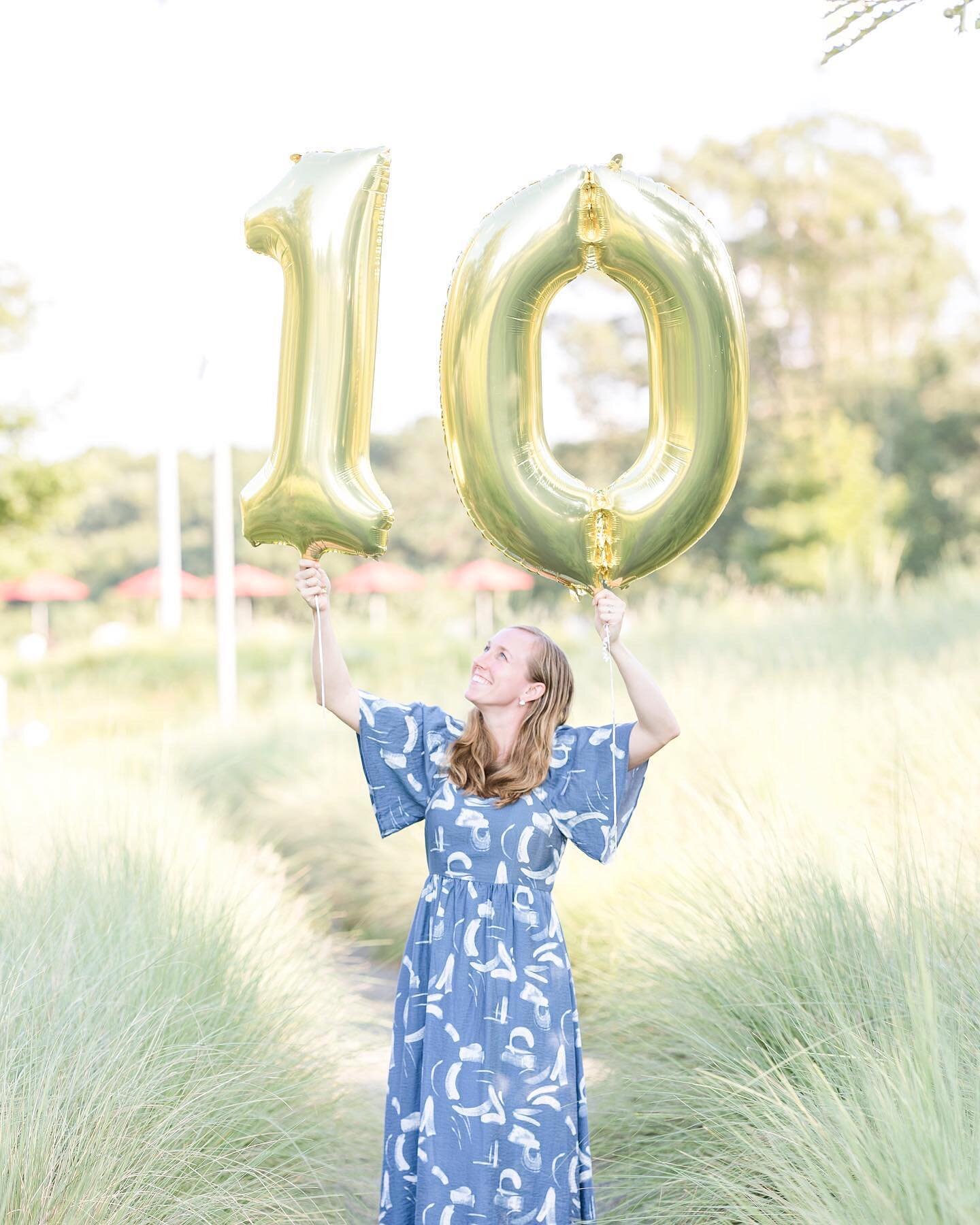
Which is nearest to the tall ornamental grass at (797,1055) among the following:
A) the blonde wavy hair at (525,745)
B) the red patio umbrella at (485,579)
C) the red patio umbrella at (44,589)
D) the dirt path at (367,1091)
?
the dirt path at (367,1091)

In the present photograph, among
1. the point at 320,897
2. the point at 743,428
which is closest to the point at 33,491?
the point at 320,897

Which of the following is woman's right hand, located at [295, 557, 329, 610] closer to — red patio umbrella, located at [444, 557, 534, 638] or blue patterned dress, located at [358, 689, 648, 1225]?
blue patterned dress, located at [358, 689, 648, 1225]

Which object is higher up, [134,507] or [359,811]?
[134,507]

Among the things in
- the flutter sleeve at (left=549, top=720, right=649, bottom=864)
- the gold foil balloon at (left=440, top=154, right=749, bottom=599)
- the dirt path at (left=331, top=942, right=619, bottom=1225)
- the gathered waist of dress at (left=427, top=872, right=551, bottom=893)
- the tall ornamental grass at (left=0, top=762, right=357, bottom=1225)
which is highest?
the gold foil balloon at (left=440, top=154, right=749, bottom=599)

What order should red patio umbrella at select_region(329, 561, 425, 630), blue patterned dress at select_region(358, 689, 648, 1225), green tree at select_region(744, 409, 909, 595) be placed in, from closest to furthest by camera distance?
blue patterned dress at select_region(358, 689, 648, 1225)
green tree at select_region(744, 409, 909, 595)
red patio umbrella at select_region(329, 561, 425, 630)

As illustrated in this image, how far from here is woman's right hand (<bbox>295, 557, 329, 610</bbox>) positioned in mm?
2752

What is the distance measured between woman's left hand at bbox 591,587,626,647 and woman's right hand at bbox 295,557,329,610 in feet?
1.96

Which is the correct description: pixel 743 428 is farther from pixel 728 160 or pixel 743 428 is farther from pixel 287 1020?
pixel 728 160

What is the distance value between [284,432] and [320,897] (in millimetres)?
3856

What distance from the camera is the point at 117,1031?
2.77 metres

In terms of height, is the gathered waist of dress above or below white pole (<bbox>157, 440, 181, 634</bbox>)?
below

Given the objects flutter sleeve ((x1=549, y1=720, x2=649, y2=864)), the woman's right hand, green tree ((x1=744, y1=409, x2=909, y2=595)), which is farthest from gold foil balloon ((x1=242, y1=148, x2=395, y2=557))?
green tree ((x1=744, y1=409, x2=909, y2=595))

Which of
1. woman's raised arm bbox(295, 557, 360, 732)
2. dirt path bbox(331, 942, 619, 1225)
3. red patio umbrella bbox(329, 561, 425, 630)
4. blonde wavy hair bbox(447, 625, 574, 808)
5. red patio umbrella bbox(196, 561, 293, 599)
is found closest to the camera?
blonde wavy hair bbox(447, 625, 574, 808)

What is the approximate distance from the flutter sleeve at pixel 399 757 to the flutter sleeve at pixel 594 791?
0.93 ft
